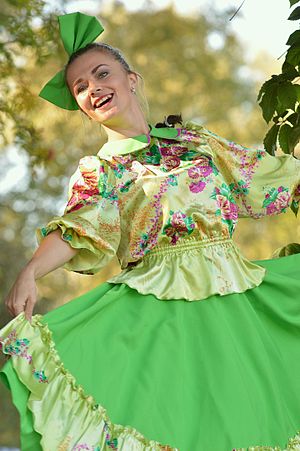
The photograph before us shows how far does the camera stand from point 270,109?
2133mm

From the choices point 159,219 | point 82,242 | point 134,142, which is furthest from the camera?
point 134,142

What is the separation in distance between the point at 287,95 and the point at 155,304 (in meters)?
0.61

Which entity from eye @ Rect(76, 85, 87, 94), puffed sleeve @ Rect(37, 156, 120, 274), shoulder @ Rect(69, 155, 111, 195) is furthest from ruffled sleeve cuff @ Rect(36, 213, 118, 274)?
eye @ Rect(76, 85, 87, 94)

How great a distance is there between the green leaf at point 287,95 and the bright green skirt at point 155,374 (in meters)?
0.49

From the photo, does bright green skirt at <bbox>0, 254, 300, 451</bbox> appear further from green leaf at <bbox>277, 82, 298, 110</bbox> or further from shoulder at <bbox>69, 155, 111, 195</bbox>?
green leaf at <bbox>277, 82, 298, 110</bbox>

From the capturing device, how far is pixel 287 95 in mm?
2109

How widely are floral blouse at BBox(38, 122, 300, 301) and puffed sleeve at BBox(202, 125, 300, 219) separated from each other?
0.04 m

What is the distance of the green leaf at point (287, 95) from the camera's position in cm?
210

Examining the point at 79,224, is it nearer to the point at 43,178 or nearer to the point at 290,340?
the point at 290,340

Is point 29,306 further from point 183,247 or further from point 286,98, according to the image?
point 286,98

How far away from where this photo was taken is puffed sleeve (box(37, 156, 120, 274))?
6.33 feet

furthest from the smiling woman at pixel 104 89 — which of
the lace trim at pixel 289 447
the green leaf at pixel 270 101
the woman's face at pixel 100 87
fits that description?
the lace trim at pixel 289 447

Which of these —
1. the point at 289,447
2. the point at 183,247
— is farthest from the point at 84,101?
the point at 289,447

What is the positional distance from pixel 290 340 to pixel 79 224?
0.54 m
